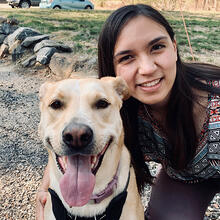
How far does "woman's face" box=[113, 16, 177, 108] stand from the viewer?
200 centimetres

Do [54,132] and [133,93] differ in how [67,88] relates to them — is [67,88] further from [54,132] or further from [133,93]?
[133,93]

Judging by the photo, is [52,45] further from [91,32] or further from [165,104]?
[165,104]

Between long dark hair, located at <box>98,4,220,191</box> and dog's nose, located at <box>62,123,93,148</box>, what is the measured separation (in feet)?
2.70

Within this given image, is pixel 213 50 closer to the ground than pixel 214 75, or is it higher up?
closer to the ground

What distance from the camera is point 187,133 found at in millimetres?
2203

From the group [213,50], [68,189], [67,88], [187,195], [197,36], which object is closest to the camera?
[68,189]

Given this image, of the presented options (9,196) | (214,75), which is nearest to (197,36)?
(214,75)

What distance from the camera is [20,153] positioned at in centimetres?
387

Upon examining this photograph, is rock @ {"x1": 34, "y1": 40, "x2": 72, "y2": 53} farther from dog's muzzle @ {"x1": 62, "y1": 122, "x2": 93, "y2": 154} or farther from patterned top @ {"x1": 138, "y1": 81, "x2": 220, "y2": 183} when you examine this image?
dog's muzzle @ {"x1": 62, "y1": 122, "x2": 93, "y2": 154}

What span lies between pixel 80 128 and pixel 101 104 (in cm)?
44

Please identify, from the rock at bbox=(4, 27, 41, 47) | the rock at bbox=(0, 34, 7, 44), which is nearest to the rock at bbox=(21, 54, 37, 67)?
the rock at bbox=(4, 27, 41, 47)

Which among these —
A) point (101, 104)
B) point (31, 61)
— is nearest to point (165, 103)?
point (101, 104)

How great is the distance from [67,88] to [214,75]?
126cm

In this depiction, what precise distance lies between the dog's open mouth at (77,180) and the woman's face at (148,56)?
698 mm
